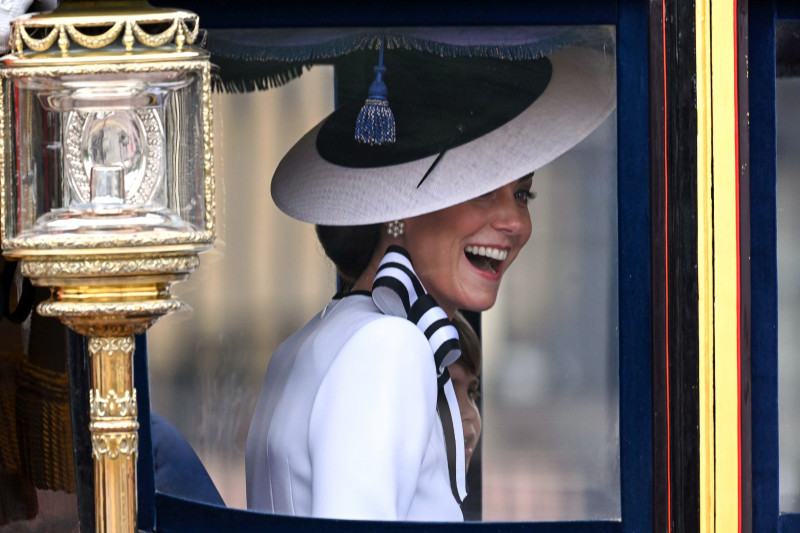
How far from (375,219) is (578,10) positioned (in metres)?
0.58

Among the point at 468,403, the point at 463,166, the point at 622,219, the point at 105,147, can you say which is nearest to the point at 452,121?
the point at 463,166

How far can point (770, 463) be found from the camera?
2.44 metres

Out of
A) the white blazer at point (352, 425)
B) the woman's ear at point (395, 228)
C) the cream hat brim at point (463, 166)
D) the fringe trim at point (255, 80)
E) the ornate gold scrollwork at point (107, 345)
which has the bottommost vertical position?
the white blazer at point (352, 425)

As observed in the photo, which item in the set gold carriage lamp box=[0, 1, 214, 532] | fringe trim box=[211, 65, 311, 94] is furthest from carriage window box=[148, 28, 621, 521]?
gold carriage lamp box=[0, 1, 214, 532]

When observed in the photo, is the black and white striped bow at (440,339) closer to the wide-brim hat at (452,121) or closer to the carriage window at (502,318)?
the carriage window at (502,318)

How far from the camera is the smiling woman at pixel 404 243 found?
2.39 meters

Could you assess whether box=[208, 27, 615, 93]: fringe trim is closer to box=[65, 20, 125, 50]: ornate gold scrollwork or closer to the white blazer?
box=[65, 20, 125, 50]: ornate gold scrollwork

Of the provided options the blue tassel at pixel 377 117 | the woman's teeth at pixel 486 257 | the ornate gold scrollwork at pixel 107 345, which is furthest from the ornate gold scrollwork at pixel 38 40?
the woman's teeth at pixel 486 257

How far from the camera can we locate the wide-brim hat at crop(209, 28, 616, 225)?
7.82 ft

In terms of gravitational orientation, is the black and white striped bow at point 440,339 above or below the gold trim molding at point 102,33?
below

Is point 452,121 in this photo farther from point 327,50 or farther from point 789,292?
point 789,292

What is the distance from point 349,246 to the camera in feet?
8.08

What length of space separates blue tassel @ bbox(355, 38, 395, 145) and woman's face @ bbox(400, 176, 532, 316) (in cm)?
18

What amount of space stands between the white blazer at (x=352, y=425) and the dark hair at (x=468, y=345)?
71 mm
